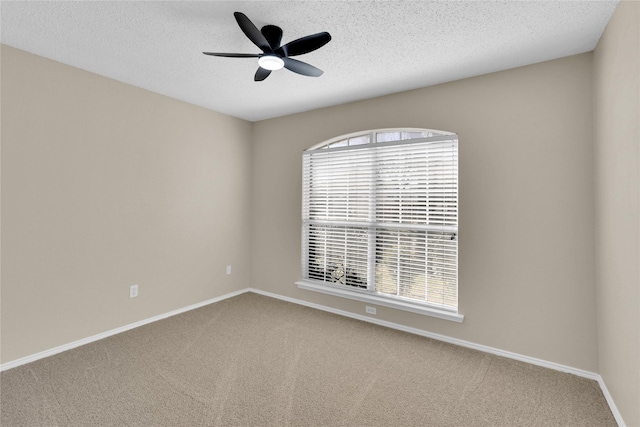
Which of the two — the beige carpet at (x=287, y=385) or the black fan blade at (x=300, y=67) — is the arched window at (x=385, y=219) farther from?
the black fan blade at (x=300, y=67)

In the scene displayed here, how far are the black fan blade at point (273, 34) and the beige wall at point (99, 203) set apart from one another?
200 centimetres

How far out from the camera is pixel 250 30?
1837 mm

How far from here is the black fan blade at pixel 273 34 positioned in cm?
208

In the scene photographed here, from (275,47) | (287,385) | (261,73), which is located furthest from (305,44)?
(287,385)

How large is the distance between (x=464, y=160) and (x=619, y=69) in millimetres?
1226

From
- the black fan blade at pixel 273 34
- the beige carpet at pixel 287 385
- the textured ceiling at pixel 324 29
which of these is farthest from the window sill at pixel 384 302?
the black fan blade at pixel 273 34

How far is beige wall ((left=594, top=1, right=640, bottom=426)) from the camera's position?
166 centimetres

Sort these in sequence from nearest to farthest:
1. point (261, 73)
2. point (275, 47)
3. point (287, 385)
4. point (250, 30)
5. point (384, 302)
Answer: point (250, 30), point (275, 47), point (287, 385), point (261, 73), point (384, 302)

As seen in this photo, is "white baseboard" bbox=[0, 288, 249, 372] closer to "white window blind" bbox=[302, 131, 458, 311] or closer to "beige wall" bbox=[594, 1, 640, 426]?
"white window blind" bbox=[302, 131, 458, 311]

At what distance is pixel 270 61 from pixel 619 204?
249 cm

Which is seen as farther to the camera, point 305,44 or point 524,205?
point 524,205

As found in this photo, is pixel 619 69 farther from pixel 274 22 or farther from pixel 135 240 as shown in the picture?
pixel 135 240

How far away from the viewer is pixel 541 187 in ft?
8.49

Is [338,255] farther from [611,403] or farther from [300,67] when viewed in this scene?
[611,403]
